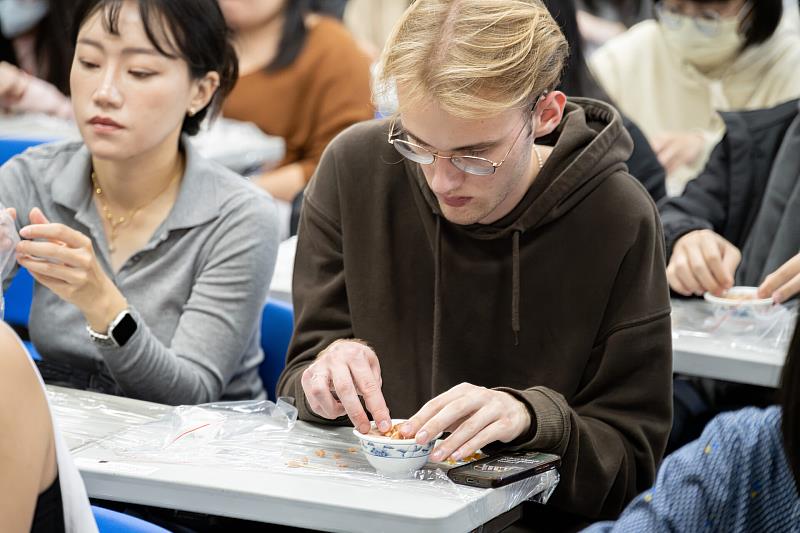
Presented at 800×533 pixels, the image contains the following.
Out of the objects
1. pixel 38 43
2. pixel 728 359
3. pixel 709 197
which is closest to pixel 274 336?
pixel 728 359

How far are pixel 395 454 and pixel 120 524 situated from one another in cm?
36

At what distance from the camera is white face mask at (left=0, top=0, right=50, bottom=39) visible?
14.2 feet

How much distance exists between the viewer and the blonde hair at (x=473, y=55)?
169cm

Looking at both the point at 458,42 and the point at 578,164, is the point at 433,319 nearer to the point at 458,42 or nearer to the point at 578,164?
the point at 578,164

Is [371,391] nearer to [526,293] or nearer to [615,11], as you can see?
[526,293]

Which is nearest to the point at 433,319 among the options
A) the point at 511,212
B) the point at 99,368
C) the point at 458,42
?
the point at 511,212

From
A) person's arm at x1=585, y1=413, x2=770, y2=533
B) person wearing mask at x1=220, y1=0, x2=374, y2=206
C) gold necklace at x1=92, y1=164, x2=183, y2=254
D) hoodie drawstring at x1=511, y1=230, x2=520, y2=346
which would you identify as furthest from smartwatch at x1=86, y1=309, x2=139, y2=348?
person wearing mask at x1=220, y1=0, x2=374, y2=206

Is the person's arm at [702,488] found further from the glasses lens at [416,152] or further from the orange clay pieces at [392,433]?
the glasses lens at [416,152]

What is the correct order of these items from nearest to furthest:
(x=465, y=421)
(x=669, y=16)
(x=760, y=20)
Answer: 1. (x=465, y=421)
2. (x=760, y=20)
3. (x=669, y=16)


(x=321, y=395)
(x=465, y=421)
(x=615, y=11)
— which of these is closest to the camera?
(x=465, y=421)

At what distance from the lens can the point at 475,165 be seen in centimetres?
173

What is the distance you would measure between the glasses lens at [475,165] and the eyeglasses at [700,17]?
6.55 feet

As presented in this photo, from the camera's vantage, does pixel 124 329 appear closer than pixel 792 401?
No

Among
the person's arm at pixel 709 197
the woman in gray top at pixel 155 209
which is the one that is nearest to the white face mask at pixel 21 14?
the woman in gray top at pixel 155 209
